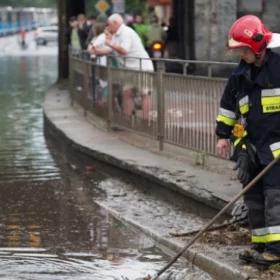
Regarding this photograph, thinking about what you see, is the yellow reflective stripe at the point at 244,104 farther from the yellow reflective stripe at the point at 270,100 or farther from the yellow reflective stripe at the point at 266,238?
the yellow reflective stripe at the point at 266,238

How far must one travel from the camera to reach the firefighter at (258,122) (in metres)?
5.69

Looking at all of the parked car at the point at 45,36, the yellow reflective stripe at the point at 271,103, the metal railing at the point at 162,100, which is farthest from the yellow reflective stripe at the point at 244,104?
the parked car at the point at 45,36

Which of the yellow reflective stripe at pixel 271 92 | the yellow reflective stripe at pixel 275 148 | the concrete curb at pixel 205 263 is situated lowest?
the concrete curb at pixel 205 263

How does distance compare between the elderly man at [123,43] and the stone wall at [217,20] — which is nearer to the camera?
the elderly man at [123,43]

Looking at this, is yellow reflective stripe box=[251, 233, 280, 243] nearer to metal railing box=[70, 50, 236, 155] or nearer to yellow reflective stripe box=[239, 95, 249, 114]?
yellow reflective stripe box=[239, 95, 249, 114]

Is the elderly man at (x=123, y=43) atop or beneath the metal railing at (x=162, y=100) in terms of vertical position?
atop

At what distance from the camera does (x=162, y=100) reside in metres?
10.5

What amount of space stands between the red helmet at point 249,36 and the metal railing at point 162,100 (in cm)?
259

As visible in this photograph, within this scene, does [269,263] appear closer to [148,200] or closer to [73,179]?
[148,200]

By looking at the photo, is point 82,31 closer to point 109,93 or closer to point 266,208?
point 109,93

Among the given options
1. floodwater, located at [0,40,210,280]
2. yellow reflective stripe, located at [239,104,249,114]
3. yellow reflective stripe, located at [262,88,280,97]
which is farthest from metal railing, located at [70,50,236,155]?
yellow reflective stripe, located at [262,88,280,97]

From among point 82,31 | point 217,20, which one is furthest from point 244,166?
point 82,31

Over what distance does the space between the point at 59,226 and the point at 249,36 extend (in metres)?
3.08

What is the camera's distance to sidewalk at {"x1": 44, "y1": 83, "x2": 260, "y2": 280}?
629 cm
